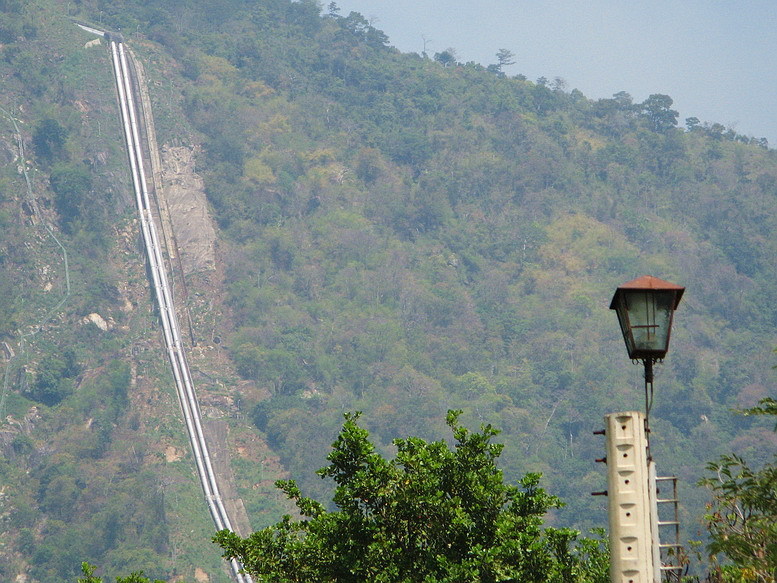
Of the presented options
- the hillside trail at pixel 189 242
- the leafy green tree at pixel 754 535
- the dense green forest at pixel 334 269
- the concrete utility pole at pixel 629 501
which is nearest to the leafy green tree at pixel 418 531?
the leafy green tree at pixel 754 535

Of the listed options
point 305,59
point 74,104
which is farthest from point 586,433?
point 305,59

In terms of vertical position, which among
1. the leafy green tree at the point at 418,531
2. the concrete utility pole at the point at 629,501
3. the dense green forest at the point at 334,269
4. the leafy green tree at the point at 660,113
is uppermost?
the leafy green tree at the point at 660,113

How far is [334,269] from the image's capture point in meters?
102

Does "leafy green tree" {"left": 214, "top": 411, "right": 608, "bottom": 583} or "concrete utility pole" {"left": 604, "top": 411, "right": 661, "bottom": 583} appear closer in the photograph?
"concrete utility pole" {"left": 604, "top": 411, "right": 661, "bottom": 583}

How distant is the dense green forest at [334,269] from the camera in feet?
257

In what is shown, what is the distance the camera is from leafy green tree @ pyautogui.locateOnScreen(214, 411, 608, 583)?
554 inches

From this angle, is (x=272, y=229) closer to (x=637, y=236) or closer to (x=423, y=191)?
(x=423, y=191)

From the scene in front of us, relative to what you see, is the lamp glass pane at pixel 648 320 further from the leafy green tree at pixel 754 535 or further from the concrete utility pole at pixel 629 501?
the leafy green tree at pixel 754 535

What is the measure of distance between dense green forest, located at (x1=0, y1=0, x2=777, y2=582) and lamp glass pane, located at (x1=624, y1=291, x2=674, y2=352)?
61.6 meters

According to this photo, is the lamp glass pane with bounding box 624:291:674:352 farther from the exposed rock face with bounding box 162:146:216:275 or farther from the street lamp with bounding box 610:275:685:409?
the exposed rock face with bounding box 162:146:216:275

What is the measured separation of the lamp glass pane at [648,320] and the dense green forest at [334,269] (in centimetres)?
6162

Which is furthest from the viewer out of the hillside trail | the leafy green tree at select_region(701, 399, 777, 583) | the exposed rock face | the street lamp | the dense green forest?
the exposed rock face

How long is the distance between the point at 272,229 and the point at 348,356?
56.6ft

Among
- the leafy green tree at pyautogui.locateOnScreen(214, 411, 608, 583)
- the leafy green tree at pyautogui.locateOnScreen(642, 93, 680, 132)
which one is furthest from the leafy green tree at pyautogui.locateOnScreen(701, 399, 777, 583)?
the leafy green tree at pyautogui.locateOnScreen(642, 93, 680, 132)
